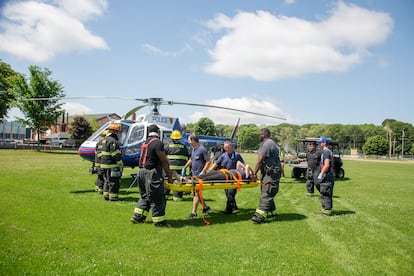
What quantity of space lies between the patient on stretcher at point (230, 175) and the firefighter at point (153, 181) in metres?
1.04

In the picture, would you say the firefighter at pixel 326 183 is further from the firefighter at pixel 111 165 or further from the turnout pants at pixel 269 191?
the firefighter at pixel 111 165

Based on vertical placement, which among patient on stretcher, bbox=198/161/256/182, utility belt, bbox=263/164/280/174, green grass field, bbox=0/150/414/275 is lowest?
green grass field, bbox=0/150/414/275

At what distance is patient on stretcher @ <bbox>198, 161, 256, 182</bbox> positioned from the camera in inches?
270

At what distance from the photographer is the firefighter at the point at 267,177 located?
6531 mm

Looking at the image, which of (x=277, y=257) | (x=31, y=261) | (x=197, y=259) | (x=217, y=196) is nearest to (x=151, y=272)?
(x=197, y=259)

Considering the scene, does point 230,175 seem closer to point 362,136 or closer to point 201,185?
point 201,185

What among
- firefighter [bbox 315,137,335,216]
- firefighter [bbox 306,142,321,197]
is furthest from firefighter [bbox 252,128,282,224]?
firefighter [bbox 306,142,321,197]

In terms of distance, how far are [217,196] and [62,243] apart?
6.20 m

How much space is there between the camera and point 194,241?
521 centimetres

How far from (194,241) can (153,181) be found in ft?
5.05

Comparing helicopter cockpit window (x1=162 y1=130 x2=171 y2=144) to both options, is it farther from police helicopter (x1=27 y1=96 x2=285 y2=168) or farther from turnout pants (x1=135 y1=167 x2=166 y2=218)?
turnout pants (x1=135 y1=167 x2=166 y2=218)

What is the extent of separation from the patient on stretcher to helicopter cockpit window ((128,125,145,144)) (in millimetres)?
5096

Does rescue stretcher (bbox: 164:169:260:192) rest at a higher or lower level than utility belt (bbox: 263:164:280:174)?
lower

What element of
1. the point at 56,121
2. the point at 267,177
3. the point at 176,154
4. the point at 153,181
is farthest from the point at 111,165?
the point at 56,121
